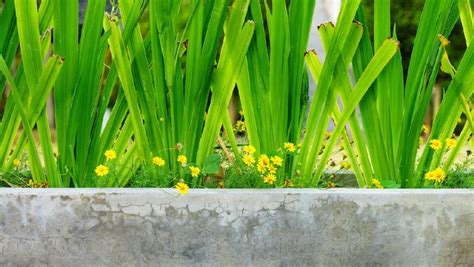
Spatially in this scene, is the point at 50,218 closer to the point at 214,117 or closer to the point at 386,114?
the point at 214,117

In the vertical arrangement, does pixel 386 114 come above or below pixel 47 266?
above

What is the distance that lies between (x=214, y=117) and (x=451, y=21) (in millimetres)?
685

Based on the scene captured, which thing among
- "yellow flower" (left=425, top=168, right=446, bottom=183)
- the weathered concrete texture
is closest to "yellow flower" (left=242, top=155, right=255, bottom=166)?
the weathered concrete texture

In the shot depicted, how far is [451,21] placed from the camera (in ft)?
7.04

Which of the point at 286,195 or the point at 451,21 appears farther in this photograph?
the point at 451,21

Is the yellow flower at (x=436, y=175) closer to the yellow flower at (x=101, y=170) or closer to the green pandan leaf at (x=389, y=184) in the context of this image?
the green pandan leaf at (x=389, y=184)

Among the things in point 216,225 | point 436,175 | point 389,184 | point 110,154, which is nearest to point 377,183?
point 389,184

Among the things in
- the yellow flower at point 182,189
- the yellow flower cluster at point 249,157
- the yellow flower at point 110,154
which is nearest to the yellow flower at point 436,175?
the yellow flower cluster at point 249,157

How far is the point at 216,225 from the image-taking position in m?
1.94

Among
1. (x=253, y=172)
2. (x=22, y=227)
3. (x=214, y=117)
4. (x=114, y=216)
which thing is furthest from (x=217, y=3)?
(x=22, y=227)

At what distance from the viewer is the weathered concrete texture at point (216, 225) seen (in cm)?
194

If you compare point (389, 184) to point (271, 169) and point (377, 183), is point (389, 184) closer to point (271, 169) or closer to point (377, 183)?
point (377, 183)

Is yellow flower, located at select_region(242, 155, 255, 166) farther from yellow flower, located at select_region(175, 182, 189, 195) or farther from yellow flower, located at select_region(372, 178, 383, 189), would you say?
yellow flower, located at select_region(372, 178, 383, 189)

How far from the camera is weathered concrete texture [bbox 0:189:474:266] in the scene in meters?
1.94
